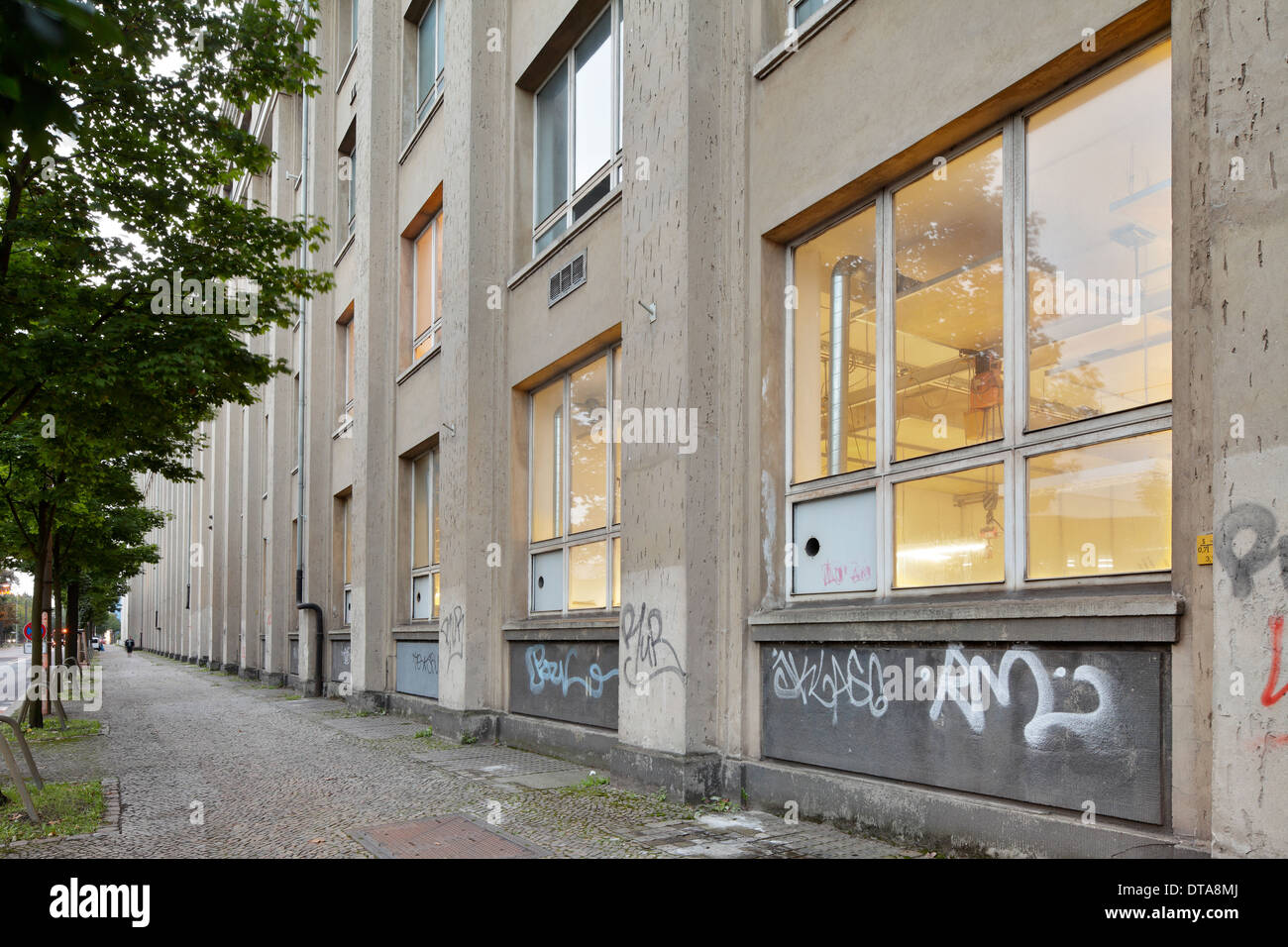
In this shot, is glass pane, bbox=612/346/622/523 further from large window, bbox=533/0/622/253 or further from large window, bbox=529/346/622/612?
large window, bbox=533/0/622/253

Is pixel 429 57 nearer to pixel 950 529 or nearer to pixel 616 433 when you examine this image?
pixel 616 433

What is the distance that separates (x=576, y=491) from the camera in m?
10.8

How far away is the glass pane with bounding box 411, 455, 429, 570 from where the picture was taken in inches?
618

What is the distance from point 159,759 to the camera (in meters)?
10.7

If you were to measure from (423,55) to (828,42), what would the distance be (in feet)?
36.5

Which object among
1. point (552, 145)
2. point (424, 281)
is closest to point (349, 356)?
point (424, 281)

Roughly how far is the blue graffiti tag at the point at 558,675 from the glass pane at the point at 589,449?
1.43m

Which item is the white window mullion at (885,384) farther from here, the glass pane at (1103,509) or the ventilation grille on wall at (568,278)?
the ventilation grille on wall at (568,278)

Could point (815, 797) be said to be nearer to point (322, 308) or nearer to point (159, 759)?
point (159, 759)

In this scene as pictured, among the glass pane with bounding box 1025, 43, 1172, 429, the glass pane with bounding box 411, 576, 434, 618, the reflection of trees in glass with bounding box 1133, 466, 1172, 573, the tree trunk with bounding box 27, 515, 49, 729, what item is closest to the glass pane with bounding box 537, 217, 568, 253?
the glass pane with bounding box 411, 576, 434, 618

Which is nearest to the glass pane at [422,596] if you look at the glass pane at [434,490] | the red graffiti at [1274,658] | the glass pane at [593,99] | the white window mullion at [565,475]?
the glass pane at [434,490]

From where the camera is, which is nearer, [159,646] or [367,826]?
[367,826]

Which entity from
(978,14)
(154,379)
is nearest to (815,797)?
(978,14)

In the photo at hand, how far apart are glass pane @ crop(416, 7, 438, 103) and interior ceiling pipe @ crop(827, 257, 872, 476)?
10.4 m
